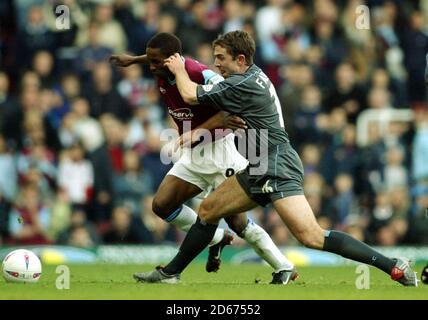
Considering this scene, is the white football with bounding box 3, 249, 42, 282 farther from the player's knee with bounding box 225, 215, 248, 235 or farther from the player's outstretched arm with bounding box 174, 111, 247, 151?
the player's knee with bounding box 225, 215, 248, 235

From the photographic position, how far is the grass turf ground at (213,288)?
9.23m

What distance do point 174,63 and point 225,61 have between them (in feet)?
1.46

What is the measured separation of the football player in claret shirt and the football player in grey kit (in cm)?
42

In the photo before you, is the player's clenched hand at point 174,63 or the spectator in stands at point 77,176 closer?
the player's clenched hand at point 174,63

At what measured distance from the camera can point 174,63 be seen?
10.2 meters

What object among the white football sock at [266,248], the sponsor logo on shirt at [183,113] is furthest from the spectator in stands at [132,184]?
the white football sock at [266,248]

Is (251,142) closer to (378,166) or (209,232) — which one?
(209,232)

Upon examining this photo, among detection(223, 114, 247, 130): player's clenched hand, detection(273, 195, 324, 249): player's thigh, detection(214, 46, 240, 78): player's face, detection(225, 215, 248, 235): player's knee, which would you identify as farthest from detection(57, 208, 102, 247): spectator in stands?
detection(273, 195, 324, 249): player's thigh

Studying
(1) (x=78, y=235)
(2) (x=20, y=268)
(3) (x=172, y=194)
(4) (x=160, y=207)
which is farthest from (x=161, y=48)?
(1) (x=78, y=235)

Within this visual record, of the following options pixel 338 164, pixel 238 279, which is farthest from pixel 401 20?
pixel 238 279

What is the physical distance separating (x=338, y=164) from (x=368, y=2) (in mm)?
3456

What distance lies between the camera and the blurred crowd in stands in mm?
16312

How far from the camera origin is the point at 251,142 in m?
10.1

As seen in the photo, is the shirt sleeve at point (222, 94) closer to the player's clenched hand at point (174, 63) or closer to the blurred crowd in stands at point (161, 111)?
the player's clenched hand at point (174, 63)
